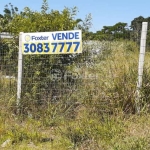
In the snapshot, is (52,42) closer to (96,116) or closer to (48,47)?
(48,47)

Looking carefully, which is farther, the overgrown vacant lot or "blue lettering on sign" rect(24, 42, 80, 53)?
"blue lettering on sign" rect(24, 42, 80, 53)

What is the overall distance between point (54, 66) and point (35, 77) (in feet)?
1.45

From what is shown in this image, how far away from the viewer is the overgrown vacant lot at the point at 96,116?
4.96 meters

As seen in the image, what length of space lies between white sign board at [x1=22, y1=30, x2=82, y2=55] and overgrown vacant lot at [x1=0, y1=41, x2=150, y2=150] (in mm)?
547

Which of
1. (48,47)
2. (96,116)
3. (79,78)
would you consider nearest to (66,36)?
(48,47)

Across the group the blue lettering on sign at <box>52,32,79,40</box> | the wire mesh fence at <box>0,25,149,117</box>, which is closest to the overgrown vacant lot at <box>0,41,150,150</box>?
the wire mesh fence at <box>0,25,149,117</box>

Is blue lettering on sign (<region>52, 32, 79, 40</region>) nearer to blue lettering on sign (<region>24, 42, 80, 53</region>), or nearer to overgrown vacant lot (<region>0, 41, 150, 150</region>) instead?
blue lettering on sign (<region>24, 42, 80, 53</region>)

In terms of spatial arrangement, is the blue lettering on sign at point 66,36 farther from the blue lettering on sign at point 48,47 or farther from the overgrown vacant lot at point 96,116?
the overgrown vacant lot at point 96,116

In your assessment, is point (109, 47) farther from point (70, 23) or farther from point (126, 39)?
point (70, 23)

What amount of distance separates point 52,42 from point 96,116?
1635 mm

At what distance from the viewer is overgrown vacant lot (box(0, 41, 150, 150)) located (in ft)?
16.3

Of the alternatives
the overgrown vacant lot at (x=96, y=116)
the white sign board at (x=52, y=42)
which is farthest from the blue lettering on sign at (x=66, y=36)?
the overgrown vacant lot at (x=96, y=116)

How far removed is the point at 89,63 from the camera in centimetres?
652

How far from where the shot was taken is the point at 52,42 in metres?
6.36
